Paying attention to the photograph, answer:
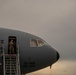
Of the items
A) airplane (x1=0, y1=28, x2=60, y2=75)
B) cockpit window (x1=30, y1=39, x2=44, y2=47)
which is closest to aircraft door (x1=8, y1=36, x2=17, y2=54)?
airplane (x1=0, y1=28, x2=60, y2=75)

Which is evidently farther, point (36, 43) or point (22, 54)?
point (36, 43)

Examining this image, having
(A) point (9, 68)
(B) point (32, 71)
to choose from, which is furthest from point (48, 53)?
(A) point (9, 68)

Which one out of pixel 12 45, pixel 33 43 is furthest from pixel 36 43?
pixel 12 45

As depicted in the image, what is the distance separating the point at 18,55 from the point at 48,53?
332 centimetres

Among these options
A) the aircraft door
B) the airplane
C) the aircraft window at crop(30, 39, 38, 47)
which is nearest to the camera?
the airplane

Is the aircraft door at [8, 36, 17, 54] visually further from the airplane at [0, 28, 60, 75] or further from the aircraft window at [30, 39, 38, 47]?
the aircraft window at [30, 39, 38, 47]

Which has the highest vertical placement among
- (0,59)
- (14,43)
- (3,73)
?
(14,43)

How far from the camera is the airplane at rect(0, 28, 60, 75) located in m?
20.7

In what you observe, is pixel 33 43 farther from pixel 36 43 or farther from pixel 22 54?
pixel 22 54

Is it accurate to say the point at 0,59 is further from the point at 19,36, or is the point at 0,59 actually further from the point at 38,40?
the point at 38,40

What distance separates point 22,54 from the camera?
21141 millimetres

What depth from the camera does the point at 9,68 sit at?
2091cm

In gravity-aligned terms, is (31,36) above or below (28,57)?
above

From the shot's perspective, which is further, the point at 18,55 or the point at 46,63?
the point at 46,63
